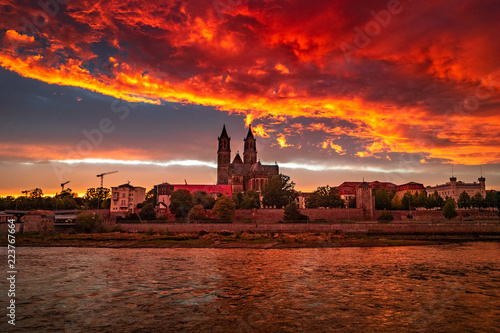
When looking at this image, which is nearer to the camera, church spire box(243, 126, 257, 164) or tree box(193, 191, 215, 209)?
tree box(193, 191, 215, 209)

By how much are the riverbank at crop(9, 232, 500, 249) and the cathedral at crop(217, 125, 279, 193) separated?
6213 cm

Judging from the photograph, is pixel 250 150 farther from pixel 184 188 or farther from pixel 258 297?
pixel 258 297

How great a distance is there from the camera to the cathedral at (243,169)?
4594 inches

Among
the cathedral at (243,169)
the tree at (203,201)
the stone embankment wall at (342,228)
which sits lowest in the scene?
the stone embankment wall at (342,228)

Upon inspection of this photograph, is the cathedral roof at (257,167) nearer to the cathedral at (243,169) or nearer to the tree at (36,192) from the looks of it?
the cathedral at (243,169)

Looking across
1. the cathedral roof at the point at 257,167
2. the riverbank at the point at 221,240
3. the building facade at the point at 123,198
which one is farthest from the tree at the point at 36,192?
the riverbank at the point at 221,240

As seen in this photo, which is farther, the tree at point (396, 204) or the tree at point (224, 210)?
the tree at point (396, 204)

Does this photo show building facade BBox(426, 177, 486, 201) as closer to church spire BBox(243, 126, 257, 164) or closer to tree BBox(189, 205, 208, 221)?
church spire BBox(243, 126, 257, 164)

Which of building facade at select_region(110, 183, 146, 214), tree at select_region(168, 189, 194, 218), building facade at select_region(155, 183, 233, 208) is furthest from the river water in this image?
building facade at select_region(155, 183, 233, 208)

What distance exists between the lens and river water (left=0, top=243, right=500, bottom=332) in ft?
41.8

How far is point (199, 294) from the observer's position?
17.3m

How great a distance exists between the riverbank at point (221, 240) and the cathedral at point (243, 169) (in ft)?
204

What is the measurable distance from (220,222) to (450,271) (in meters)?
42.3

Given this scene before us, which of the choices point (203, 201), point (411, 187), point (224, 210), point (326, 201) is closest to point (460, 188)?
point (411, 187)
